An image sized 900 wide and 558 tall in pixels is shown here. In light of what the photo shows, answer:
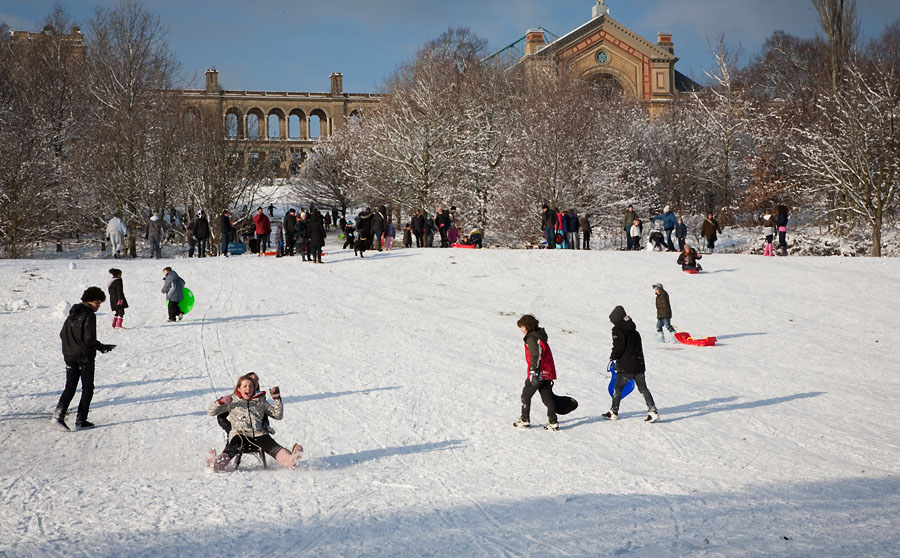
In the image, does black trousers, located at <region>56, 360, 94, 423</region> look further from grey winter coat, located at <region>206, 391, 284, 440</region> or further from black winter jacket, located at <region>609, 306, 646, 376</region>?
black winter jacket, located at <region>609, 306, 646, 376</region>

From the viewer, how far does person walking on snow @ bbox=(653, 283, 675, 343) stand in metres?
15.4

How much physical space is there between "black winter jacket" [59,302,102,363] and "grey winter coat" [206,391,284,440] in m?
2.28

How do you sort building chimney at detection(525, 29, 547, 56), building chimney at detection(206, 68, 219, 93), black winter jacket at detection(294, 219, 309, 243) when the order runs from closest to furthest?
black winter jacket at detection(294, 219, 309, 243)
building chimney at detection(525, 29, 547, 56)
building chimney at detection(206, 68, 219, 93)

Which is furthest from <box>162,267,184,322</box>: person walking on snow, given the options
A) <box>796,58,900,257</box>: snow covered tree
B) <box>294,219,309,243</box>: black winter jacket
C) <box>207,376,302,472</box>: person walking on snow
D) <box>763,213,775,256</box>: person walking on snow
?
<box>796,58,900,257</box>: snow covered tree

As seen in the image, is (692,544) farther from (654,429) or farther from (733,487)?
(654,429)

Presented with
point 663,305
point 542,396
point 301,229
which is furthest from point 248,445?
point 301,229

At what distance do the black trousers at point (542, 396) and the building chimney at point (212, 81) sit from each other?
65103mm

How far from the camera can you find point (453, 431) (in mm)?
9438

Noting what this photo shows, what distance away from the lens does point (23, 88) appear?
34.7m

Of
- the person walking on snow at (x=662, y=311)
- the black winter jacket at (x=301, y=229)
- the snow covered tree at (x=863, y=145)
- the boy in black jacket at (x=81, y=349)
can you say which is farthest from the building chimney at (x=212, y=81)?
the boy in black jacket at (x=81, y=349)

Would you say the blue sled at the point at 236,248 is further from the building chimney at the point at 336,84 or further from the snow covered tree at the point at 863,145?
the building chimney at the point at 336,84

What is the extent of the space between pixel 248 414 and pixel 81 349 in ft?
8.57

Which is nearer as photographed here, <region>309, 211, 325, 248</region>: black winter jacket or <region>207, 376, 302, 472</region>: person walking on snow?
<region>207, 376, 302, 472</region>: person walking on snow

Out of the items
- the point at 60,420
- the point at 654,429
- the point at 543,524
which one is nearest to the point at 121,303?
the point at 60,420
